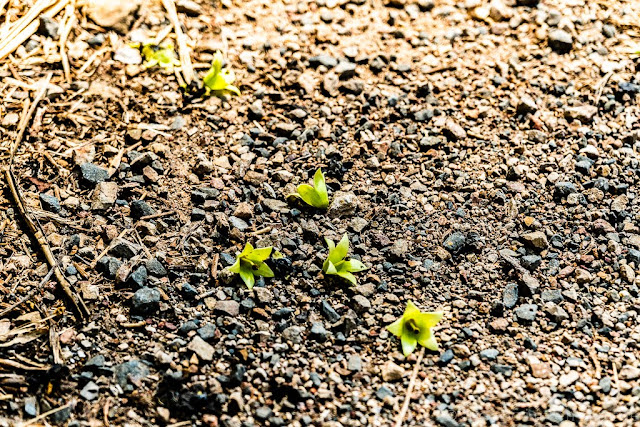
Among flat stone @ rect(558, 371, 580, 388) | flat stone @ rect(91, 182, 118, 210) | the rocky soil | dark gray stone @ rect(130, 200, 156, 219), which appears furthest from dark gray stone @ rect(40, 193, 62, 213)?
flat stone @ rect(558, 371, 580, 388)

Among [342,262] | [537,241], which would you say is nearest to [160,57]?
[342,262]

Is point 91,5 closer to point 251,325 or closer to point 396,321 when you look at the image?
point 251,325

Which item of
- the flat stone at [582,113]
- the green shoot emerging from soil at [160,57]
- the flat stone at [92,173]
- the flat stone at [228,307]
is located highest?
the green shoot emerging from soil at [160,57]

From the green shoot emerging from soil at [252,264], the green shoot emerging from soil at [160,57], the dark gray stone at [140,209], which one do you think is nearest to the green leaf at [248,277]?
the green shoot emerging from soil at [252,264]

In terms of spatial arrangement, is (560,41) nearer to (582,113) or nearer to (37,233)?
(582,113)

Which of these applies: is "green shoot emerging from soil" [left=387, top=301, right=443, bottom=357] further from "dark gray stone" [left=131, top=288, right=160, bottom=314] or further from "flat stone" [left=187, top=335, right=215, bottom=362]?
"dark gray stone" [left=131, top=288, right=160, bottom=314]

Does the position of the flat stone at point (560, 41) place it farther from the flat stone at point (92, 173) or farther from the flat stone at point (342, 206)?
the flat stone at point (92, 173)

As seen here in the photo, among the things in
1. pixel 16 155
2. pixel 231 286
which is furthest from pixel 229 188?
pixel 16 155
